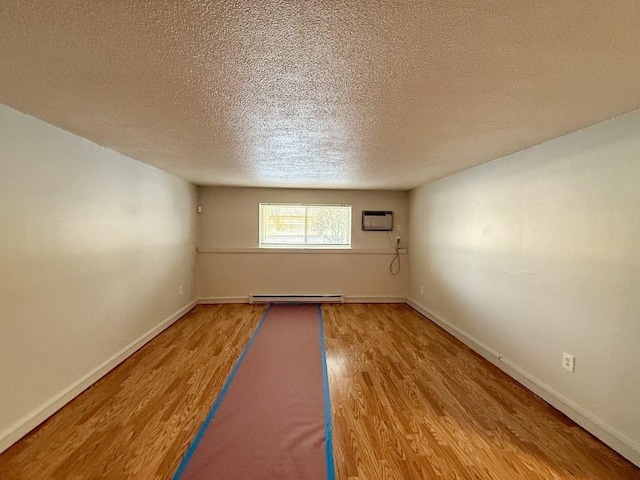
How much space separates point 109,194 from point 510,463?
3.53m

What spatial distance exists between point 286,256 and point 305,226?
0.61 metres

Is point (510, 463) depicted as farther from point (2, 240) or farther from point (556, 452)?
point (2, 240)

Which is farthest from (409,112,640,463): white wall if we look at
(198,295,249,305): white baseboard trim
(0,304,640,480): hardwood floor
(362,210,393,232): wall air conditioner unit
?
(198,295,249,305): white baseboard trim

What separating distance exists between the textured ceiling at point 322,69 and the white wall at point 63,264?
282 mm

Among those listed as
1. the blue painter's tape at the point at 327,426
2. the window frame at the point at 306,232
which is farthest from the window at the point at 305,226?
the blue painter's tape at the point at 327,426

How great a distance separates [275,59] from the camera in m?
1.28

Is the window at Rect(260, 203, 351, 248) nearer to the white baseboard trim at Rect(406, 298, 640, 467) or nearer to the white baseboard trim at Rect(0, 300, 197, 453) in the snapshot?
the white baseboard trim at Rect(0, 300, 197, 453)

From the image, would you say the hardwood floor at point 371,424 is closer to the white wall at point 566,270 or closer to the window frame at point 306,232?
the white wall at point 566,270

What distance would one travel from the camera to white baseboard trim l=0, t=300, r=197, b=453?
1.85 m

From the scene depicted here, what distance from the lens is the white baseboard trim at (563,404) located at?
5.98 feet

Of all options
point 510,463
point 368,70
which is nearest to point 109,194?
point 368,70

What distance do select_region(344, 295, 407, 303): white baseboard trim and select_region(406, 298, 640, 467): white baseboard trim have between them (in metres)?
1.82

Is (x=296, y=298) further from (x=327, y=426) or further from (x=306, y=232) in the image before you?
(x=327, y=426)

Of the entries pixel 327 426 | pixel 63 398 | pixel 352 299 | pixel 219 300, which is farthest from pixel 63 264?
pixel 352 299
